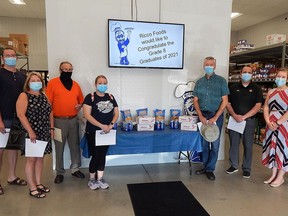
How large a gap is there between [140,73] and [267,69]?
315 centimetres

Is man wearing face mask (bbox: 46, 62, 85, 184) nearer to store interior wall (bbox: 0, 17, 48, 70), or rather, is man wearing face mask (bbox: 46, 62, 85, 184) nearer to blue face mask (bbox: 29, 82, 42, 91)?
blue face mask (bbox: 29, 82, 42, 91)

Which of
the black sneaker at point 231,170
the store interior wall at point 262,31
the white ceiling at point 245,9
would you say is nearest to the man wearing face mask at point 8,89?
the black sneaker at point 231,170

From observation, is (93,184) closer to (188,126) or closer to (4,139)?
(4,139)

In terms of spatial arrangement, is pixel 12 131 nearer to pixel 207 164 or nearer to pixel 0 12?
pixel 207 164

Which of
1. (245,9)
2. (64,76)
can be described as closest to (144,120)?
(64,76)

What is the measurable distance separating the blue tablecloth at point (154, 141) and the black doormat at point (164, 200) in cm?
47

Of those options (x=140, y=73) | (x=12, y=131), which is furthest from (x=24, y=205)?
(x=140, y=73)

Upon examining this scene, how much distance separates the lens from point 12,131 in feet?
8.71

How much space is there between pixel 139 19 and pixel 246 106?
2040 millimetres

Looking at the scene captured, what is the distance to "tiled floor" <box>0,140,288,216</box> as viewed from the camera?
251 cm

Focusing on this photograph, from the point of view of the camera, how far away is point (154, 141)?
3.36m

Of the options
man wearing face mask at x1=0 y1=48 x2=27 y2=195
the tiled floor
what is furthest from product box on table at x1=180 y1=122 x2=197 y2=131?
man wearing face mask at x1=0 y1=48 x2=27 y2=195

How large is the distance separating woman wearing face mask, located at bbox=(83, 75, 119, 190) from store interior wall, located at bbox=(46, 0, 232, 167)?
0.79m

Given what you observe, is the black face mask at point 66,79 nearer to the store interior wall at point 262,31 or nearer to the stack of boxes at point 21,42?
the stack of boxes at point 21,42
